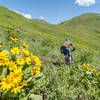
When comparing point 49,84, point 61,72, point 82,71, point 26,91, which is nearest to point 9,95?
point 26,91

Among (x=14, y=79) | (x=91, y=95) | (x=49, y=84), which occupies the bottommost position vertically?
(x=91, y=95)

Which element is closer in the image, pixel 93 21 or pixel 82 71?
pixel 82 71

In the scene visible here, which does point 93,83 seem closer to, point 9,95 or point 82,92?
point 82,92

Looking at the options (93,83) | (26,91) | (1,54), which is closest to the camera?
(1,54)

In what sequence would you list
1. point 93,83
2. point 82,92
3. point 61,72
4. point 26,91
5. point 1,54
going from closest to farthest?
point 1,54
point 26,91
point 82,92
point 61,72
point 93,83

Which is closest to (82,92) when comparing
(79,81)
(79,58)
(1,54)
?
(79,81)

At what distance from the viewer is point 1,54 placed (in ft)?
6.97

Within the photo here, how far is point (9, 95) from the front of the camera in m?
2.14

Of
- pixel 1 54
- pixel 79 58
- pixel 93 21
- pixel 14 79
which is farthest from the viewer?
pixel 93 21

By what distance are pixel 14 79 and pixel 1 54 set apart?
0.59 meters

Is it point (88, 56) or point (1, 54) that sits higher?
point (1, 54)

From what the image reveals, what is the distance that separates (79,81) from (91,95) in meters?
0.58

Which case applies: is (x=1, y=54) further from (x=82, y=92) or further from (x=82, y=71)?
(x=82, y=71)

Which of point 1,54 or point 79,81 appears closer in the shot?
point 1,54
